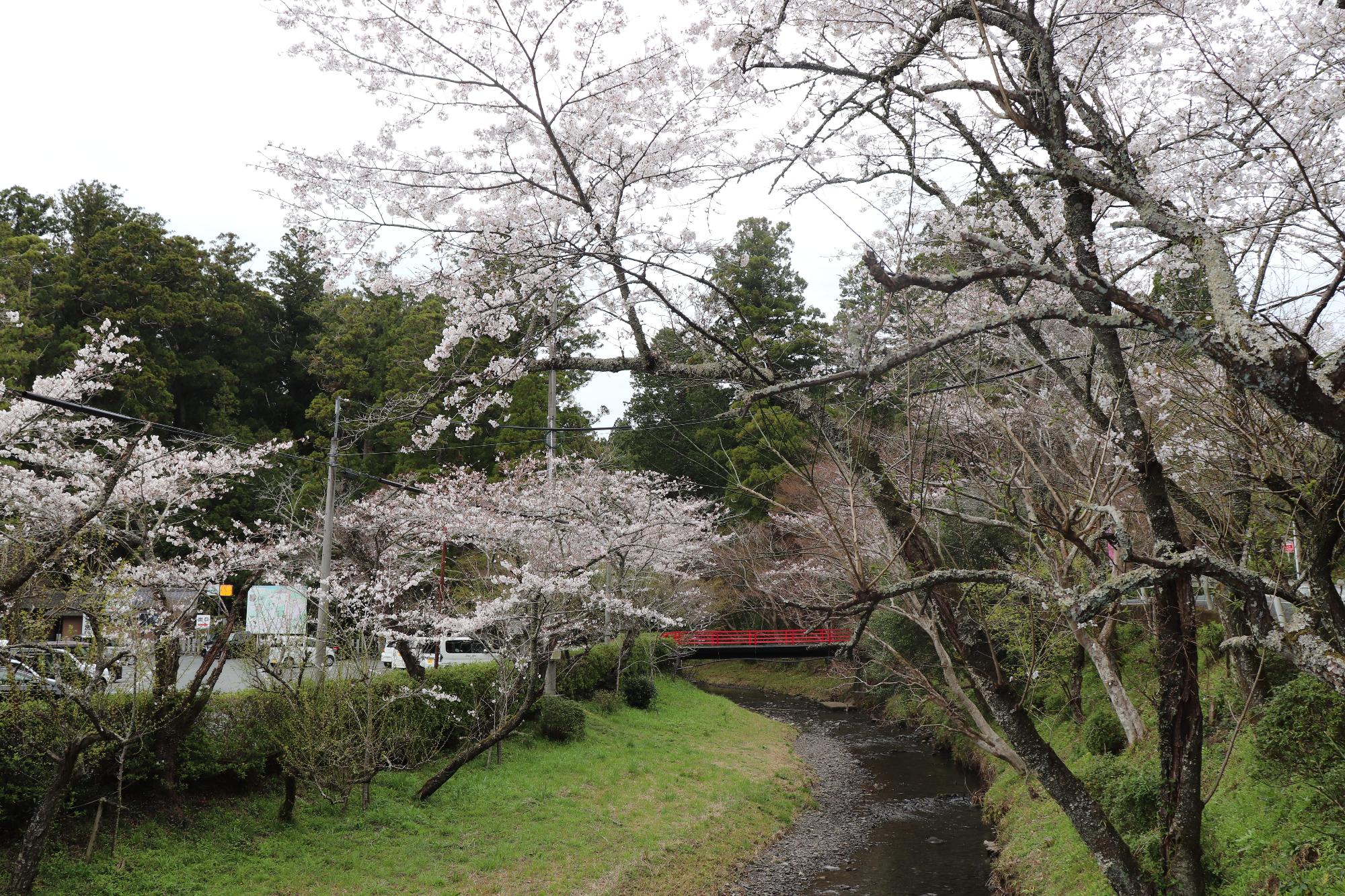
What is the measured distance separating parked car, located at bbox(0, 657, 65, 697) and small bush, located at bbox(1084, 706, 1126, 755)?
431 inches

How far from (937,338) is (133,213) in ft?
115

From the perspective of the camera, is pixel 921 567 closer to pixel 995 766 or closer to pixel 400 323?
pixel 995 766

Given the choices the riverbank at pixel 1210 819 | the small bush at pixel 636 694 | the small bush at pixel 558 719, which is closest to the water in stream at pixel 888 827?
the riverbank at pixel 1210 819

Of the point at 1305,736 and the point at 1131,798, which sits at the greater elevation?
the point at 1305,736

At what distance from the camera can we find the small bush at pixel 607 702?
1695 cm

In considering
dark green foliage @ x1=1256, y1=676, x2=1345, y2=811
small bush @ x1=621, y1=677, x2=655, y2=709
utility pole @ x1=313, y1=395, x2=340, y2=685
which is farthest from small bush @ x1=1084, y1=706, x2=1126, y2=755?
small bush @ x1=621, y1=677, x2=655, y2=709

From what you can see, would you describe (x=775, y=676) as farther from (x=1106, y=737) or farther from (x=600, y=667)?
(x=1106, y=737)

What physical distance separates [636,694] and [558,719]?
4726mm

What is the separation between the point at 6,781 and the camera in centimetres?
711

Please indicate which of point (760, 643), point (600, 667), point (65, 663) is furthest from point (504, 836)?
point (760, 643)

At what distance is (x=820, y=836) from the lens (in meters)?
11.8

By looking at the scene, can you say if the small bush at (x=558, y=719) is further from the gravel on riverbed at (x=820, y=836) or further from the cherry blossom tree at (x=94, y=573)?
the cherry blossom tree at (x=94, y=573)

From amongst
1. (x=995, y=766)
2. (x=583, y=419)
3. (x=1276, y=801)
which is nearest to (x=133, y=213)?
(x=583, y=419)

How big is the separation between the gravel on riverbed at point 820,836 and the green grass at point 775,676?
8613 millimetres
